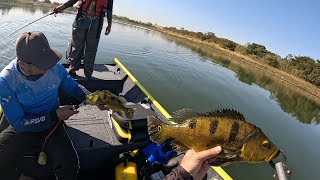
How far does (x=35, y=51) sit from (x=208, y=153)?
2.27m

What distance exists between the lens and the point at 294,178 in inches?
340

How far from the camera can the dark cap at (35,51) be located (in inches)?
130

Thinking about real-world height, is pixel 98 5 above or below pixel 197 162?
above

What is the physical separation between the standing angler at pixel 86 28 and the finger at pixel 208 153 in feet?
16.0

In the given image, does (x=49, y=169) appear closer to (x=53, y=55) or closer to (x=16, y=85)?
(x=16, y=85)

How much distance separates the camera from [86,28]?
644 cm

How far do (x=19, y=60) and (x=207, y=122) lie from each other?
2339 millimetres

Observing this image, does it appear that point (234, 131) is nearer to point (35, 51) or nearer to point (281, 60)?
point (35, 51)

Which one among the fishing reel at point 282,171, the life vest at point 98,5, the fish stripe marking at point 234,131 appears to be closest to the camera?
the fishing reel at point 282,171

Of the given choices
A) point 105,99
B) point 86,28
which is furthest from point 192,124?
point 86,28

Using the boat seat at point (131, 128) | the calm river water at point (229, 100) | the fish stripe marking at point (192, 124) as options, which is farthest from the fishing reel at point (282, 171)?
the calm river water at point (229, 100)

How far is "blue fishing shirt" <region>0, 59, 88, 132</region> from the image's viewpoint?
3.37 meters

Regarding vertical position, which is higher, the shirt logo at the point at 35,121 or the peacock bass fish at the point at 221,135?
the peacock bass fish at the point at 221,135

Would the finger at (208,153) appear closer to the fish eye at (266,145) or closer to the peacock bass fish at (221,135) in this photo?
the peacock bass fish at (221,135)
